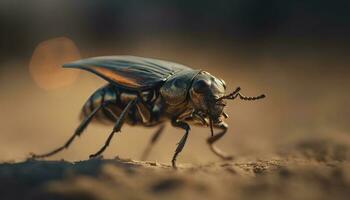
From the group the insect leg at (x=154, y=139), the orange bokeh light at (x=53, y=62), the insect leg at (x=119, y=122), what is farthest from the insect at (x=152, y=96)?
the orange bokeh light at (x=53, y=62)

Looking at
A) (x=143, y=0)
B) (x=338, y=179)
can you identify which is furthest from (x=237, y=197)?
(x=143, y=0)

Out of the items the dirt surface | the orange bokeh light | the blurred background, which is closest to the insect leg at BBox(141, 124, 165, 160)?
the blurred background

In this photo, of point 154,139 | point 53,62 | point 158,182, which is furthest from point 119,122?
point 53,62

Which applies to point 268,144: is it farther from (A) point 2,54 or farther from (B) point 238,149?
(A) point 2,54

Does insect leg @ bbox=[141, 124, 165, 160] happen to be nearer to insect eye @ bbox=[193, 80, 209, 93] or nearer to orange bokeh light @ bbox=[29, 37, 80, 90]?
insect eye @ bbox=[193, 80, 209, 93]

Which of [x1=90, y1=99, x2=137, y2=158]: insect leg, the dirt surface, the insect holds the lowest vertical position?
the dirt surface

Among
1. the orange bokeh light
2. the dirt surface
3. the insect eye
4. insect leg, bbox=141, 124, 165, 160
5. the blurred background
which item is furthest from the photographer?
the orange bokeh light
